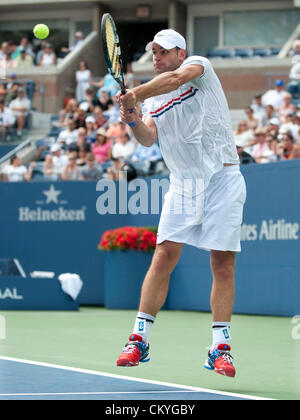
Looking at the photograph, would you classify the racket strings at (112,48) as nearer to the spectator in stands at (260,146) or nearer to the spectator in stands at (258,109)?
the spectator in stands at (260,146)

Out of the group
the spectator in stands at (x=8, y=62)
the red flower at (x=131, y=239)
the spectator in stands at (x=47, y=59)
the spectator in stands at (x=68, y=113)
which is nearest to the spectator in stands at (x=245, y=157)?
the red flower at (x=131, y=239)

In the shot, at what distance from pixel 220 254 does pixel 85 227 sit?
838 centimetres

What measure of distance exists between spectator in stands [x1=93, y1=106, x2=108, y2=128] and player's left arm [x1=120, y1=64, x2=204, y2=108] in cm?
1167

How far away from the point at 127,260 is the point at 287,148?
8.98 feet

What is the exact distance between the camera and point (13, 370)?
5500 mm

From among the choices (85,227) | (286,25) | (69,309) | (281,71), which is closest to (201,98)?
(69,309)

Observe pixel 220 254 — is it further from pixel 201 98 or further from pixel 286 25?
pixel 286 25

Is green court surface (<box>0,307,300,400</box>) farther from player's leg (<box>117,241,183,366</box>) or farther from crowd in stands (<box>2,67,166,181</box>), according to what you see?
crowd in stands (<box>2,67,166,181</box>)

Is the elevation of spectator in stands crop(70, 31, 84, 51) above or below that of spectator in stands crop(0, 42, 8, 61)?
above

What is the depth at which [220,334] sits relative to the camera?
17.1 feet

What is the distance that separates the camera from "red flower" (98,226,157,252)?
41.1ft

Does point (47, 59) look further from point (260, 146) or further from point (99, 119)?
point (260, 146)

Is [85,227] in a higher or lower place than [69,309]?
higher

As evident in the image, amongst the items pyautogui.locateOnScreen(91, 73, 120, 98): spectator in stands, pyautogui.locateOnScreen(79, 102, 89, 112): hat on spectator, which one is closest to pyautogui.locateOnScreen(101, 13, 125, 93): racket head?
pyautogui.locateOnScreen(91, 73, 120, 98): spectator in stands
